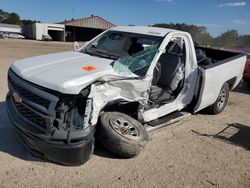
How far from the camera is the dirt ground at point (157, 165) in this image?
13.5 ft

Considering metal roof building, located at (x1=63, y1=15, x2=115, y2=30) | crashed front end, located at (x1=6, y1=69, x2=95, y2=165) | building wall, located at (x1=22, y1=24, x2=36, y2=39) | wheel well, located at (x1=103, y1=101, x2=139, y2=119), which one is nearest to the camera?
crashed front end, located at (x1=6, y1=69, x2=95, y2=165)

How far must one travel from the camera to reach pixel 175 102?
20.2 ft

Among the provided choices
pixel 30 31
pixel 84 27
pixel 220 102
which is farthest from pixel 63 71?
pixel 30 31

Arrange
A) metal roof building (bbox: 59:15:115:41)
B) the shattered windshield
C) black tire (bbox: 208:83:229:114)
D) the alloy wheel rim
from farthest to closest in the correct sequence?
metal roof building (bbox: 59:15:115:41) → black tire (bbox: 208:83:229:114) → the shattered windshield → the alloy wheel rim

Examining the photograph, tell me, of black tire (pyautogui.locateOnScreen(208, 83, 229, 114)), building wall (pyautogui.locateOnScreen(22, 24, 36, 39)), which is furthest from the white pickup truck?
building wall (pyautogui.locateOnScreen(22, 24, 36, 39))

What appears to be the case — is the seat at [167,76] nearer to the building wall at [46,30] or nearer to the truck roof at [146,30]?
the truck roof at [146,30]

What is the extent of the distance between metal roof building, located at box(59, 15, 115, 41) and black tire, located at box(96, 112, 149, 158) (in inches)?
2493

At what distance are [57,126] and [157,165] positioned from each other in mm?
1597

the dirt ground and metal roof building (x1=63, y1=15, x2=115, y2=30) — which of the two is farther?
metal roof building (x1=63, y1=15, x2=115, y2=30)

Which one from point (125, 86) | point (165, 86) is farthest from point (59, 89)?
point (165, 86)

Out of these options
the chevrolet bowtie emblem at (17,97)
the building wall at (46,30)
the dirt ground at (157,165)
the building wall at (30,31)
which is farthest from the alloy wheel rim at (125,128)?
the building wall at (30,31)

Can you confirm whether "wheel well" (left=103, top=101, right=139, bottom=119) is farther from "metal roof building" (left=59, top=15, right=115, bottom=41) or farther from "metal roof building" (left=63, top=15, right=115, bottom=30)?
"metal roof building" (left=63, top=15, right=115, bottom=30)

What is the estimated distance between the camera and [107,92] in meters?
4.48

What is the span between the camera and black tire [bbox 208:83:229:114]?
7469 mm
